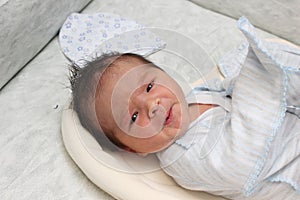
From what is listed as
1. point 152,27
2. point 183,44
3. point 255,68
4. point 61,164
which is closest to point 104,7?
point 152,27

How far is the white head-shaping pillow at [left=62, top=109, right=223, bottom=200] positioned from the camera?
3.03 ft

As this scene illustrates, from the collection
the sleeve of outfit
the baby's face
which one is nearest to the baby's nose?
the baby's face

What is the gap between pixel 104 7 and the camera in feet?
4.69

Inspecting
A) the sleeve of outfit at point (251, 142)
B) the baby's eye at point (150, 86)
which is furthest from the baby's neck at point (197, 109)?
the baby's eye at point (150, 86)

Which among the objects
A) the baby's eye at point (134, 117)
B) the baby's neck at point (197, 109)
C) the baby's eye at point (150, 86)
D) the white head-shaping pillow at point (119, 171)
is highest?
the baby's eye at point (150, 86)

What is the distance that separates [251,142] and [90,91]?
338mm

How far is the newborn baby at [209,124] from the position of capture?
2.83 feet

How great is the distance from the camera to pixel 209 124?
3.09 ft

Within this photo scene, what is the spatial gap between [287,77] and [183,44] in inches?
16.0

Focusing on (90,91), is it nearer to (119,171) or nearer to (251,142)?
(119,171)

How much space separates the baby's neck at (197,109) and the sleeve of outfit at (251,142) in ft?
0.05

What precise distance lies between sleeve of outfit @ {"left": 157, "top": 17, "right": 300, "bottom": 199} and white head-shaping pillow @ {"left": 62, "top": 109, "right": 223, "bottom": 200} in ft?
Result: 0.14

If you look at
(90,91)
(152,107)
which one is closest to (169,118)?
(152,107)

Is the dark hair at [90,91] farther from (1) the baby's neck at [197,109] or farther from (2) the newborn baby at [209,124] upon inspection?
(1) the baby's neck at [197,109]
